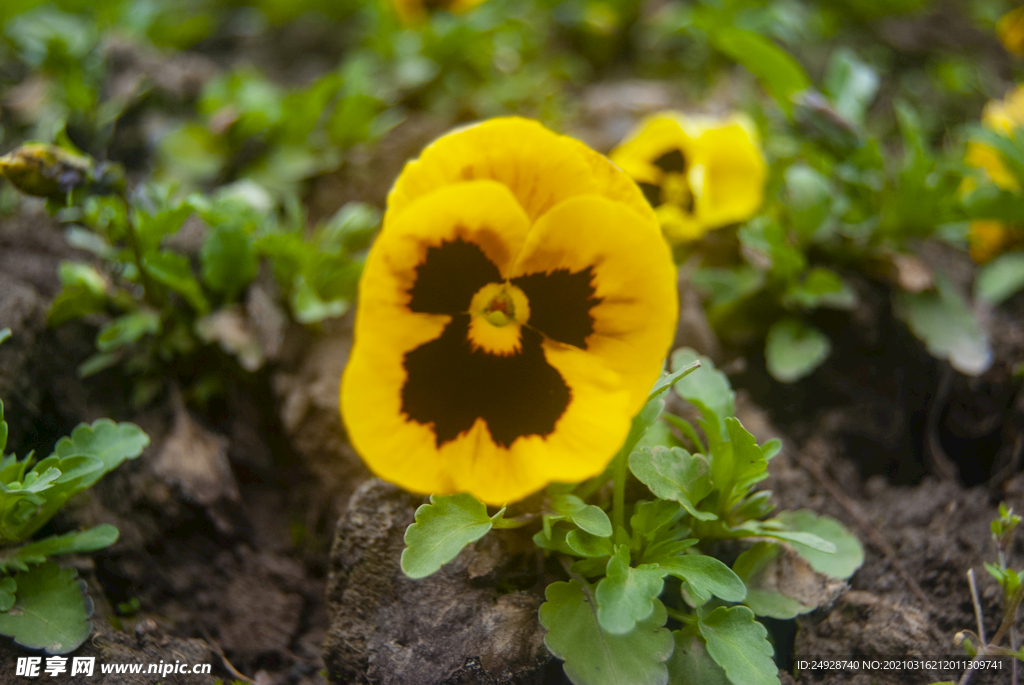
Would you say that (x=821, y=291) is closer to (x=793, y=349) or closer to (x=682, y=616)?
(x=793, y=349)

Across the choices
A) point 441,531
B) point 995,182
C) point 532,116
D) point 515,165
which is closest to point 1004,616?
point 441,531

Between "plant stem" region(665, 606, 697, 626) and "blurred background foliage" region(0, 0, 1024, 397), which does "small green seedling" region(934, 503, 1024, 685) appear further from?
"blurred background foliage" region(0, 0, 1024, 397)

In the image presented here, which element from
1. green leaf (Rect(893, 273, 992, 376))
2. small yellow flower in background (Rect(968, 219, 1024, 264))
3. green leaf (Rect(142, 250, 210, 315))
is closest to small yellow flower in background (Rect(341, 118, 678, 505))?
green leaf (Rect(142, 250, 210, 315))

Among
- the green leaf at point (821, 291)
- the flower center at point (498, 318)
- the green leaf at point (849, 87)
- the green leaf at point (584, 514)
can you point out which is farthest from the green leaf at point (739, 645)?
the green leaf at point (849, 87)

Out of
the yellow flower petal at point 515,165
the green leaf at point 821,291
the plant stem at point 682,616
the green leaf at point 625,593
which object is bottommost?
the plant stem at point 682,616

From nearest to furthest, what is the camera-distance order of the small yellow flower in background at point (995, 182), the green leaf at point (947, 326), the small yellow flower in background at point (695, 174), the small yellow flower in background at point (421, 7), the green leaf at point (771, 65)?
the green leaf at point (947, 326)
the small yellow flower in background at point (695, 174)
the small yellow flower in background at point (995, 182)
the green leaf at point (771, 65)
the small yellow flower in background at point (421, 7)

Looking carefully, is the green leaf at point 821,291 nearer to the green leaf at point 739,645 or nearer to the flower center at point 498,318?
the green leaf at point 739,645

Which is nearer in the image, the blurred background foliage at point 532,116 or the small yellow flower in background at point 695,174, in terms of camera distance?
the blurred background foliage at point 532,116
